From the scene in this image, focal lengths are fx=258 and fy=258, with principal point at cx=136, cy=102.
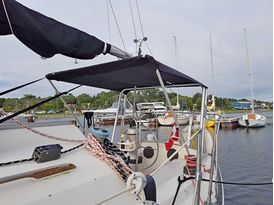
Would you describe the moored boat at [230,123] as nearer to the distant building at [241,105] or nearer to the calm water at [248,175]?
the calm water at [248,175]

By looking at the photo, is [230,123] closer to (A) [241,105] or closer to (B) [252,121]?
(B) [252,121]

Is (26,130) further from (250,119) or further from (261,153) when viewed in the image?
(250,119)

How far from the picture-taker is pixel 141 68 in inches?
113

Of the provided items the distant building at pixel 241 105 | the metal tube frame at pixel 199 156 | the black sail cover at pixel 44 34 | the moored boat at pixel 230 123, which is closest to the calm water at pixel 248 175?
the metal tube frame at pixel 199 156

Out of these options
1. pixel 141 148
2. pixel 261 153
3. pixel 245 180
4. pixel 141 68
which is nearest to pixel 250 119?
pixel 261 153

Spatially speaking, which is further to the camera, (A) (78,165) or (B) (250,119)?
(B) (250,119)

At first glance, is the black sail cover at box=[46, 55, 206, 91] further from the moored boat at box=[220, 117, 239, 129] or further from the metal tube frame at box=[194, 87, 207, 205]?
the moored boat at box=[220, 117, 239, 129]

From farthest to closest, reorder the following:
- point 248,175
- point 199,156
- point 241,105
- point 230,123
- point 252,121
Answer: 1. point 241,105
2. point 230,123
3. point 252,121
4. point 248,175
5. point 199,156

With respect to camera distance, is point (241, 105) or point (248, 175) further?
point (241, 105)

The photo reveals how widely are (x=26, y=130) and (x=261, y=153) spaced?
42.9 feet

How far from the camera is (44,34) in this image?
2.54m

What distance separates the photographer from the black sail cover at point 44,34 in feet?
7.74

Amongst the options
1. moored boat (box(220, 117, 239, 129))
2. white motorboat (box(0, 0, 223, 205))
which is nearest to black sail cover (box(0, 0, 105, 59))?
white motorboat (box(0, 0, 223, 205))

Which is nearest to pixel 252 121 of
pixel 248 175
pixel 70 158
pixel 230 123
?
pixel 230 123
